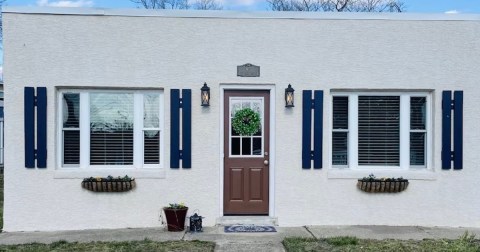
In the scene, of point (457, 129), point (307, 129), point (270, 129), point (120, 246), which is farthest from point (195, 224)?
point (457, 129)

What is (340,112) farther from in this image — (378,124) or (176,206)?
(176,206)

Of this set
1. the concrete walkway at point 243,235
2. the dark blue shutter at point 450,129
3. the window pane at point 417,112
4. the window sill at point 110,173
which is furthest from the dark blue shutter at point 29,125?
the dark blue shutter at point 450,129

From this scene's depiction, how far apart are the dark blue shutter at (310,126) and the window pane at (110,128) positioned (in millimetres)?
2941

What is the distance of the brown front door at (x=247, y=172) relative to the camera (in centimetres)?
821

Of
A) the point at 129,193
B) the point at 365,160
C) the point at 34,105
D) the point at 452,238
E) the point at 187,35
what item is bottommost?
the point at 452,238

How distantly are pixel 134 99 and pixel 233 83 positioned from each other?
171 cm

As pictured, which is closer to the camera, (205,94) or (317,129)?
(205,94)

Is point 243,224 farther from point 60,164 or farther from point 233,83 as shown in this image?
point 60,164

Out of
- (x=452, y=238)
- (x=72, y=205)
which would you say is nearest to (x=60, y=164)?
(x=72, y=205)

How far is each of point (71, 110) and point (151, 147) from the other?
1.48 metres

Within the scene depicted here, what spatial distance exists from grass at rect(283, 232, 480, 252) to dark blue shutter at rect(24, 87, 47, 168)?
4.23 metres

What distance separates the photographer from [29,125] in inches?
307

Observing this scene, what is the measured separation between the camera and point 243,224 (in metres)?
8.00

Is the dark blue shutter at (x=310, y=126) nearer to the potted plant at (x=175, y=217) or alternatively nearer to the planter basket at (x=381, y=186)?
the planter basket at (x=381, y=186)
